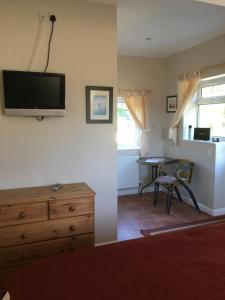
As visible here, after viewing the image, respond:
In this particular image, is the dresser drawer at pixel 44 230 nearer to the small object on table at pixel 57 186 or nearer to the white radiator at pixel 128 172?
the small object on table at pixel 57 186

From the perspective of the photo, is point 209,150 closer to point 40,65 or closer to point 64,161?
point 64,161

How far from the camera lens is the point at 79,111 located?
2668 millimetres

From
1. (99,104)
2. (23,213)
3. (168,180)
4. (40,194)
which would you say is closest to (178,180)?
(168,180)

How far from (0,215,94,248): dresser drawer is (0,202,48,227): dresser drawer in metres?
0.04

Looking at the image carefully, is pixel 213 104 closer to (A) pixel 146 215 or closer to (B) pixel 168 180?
(B) pixel 168 180

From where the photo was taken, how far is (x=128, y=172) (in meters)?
4.78

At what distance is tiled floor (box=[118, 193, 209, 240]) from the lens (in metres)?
3.39

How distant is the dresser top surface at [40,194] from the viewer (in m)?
2.16

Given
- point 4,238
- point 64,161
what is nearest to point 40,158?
point 64,161

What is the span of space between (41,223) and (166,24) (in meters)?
2.74

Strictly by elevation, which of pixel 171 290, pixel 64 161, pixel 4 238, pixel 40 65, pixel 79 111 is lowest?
pixel 4 238

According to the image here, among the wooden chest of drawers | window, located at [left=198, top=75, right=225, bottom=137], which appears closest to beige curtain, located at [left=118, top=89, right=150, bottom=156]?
window, located at [left=198, top=75, right=225, bottom=137]

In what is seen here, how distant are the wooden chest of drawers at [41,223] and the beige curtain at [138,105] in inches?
103

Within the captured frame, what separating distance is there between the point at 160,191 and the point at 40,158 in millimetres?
3127
